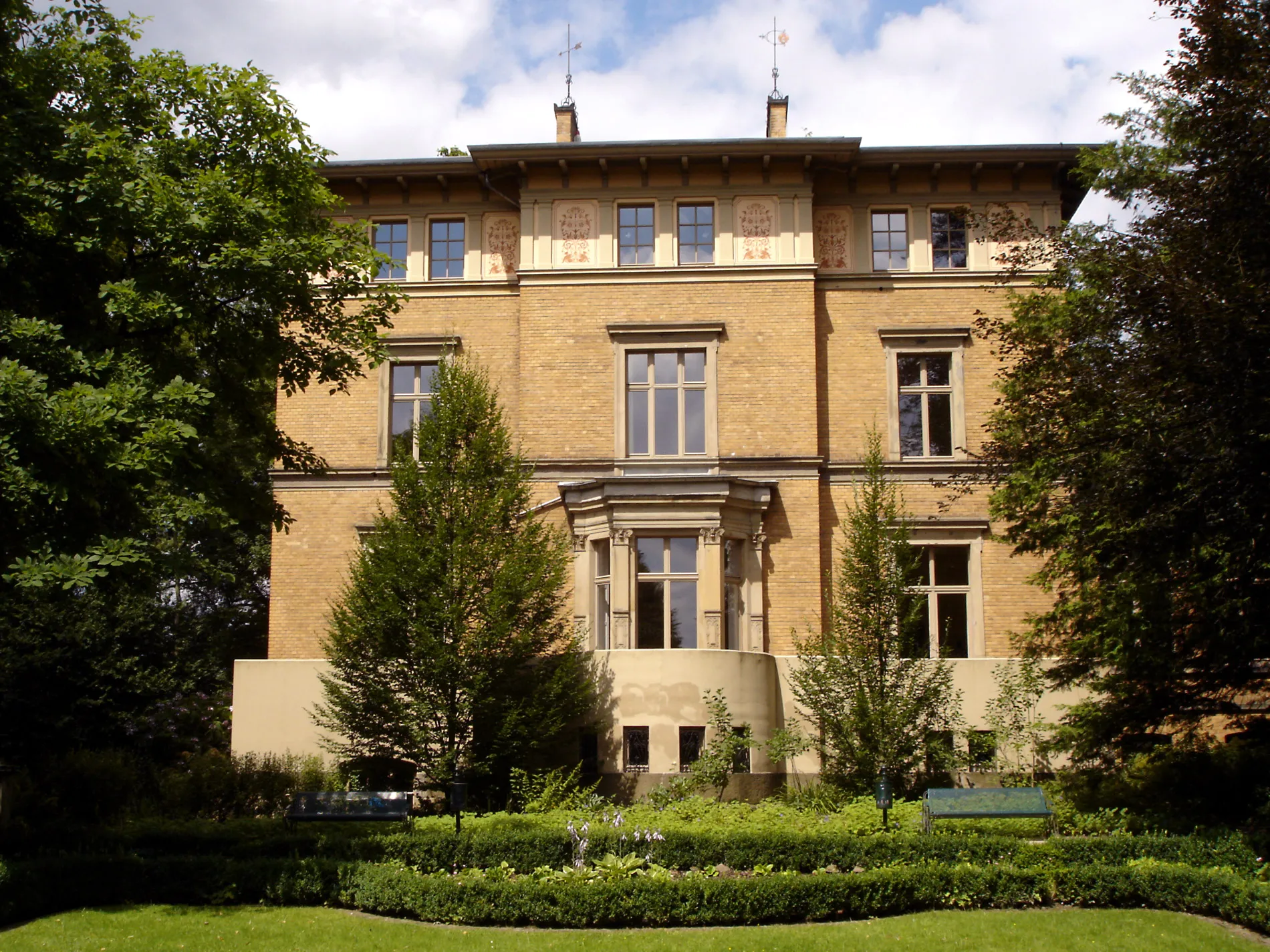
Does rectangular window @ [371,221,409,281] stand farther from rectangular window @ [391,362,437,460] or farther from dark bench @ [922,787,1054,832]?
dark bench @ [922,787,1054,832]

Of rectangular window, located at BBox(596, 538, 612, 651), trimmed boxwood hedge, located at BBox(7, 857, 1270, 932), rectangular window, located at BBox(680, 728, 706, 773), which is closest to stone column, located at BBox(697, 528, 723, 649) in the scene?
rectangular window, located at BBox(680, 728, 706, 773)

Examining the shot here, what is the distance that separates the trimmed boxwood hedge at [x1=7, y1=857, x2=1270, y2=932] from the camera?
14.1 metres

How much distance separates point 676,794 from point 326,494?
33.8ft

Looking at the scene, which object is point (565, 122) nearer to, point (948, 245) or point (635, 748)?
point (948, 245)

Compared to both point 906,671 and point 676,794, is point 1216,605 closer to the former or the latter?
point 906,671

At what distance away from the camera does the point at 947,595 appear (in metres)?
26.1

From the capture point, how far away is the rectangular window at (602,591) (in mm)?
25000

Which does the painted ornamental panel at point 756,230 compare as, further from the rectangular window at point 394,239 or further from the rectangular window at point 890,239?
the rectangular window at point 394,239

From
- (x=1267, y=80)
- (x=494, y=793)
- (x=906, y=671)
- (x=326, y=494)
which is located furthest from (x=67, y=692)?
(x=1267, y=80)

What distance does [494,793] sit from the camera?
21.5 metres

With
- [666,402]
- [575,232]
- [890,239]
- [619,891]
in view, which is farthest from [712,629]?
[619,891]

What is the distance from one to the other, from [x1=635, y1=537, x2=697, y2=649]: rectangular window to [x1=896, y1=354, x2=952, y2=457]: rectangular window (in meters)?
5.46

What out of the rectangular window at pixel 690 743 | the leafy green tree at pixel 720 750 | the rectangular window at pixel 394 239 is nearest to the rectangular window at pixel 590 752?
the rectangular window at pixel 690 743

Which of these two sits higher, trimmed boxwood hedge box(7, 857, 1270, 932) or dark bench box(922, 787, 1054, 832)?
dark bench box(922, 787, 1054, 832)
